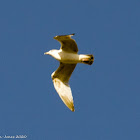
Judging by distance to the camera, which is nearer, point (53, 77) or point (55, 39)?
point (55, 39)

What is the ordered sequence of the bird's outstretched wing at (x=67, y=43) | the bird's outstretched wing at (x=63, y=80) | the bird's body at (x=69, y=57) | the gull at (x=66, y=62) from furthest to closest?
the bird's outstretched wing at (x=63, y=80), the bird's body at (x=69, y=57), the gull at (x=66, y=62), the bird's outstretched wing at (x=67, y=43)

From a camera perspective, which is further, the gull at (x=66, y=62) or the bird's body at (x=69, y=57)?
the bird's body at (x=69, y=57)

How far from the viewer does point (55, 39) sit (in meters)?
19.9

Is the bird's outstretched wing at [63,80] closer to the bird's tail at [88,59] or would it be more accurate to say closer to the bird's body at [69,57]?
the bird's body at [69,57]

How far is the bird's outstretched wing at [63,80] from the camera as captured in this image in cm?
2098

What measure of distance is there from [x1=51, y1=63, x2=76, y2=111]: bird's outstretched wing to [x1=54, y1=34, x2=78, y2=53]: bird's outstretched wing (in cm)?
90

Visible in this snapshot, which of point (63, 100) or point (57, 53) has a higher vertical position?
point (57, 53)

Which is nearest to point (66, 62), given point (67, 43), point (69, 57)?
point (69, 57)

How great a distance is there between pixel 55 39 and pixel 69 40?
495 millimetres

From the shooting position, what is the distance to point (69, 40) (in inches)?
782

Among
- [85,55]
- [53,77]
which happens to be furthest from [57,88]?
[85,55]

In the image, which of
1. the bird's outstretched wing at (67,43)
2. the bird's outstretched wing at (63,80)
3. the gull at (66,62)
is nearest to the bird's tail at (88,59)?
Answer: the gull at (66,62)

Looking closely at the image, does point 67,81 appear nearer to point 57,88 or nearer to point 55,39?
point 57,88

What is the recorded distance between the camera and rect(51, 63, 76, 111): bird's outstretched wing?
20984 mm
